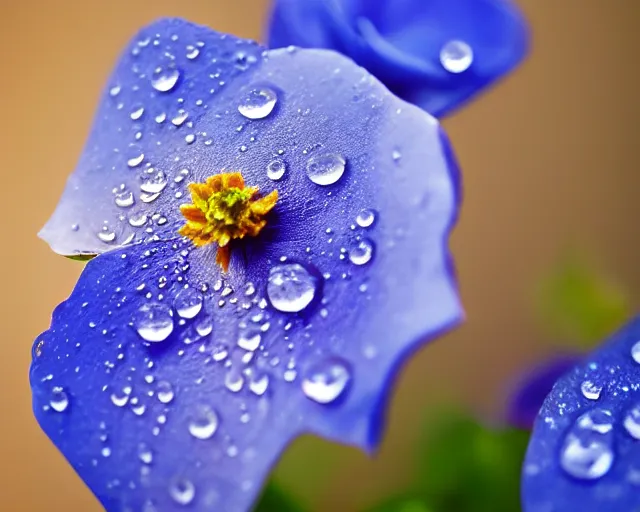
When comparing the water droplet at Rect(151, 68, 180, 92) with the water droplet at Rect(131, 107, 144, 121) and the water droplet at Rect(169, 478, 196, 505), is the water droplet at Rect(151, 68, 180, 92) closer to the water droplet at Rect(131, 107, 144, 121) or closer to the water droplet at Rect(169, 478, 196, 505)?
the water droplet at Rect(131, 107, 144, 121)

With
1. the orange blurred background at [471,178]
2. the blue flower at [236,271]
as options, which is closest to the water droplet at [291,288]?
the blue flower at [236,271]

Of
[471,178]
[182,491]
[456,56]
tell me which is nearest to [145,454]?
[182,491]

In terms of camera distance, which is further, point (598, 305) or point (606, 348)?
point (598, 305)

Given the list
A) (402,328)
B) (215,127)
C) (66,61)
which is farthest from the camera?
(66,61)

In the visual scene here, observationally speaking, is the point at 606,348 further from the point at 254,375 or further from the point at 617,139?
the point at 617,139

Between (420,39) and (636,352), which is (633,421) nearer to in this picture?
(636,352)

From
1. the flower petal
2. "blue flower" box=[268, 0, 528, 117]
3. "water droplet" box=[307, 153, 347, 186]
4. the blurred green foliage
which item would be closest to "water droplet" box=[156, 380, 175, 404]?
the flower petal

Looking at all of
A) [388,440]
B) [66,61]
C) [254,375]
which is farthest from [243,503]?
[66,61]
